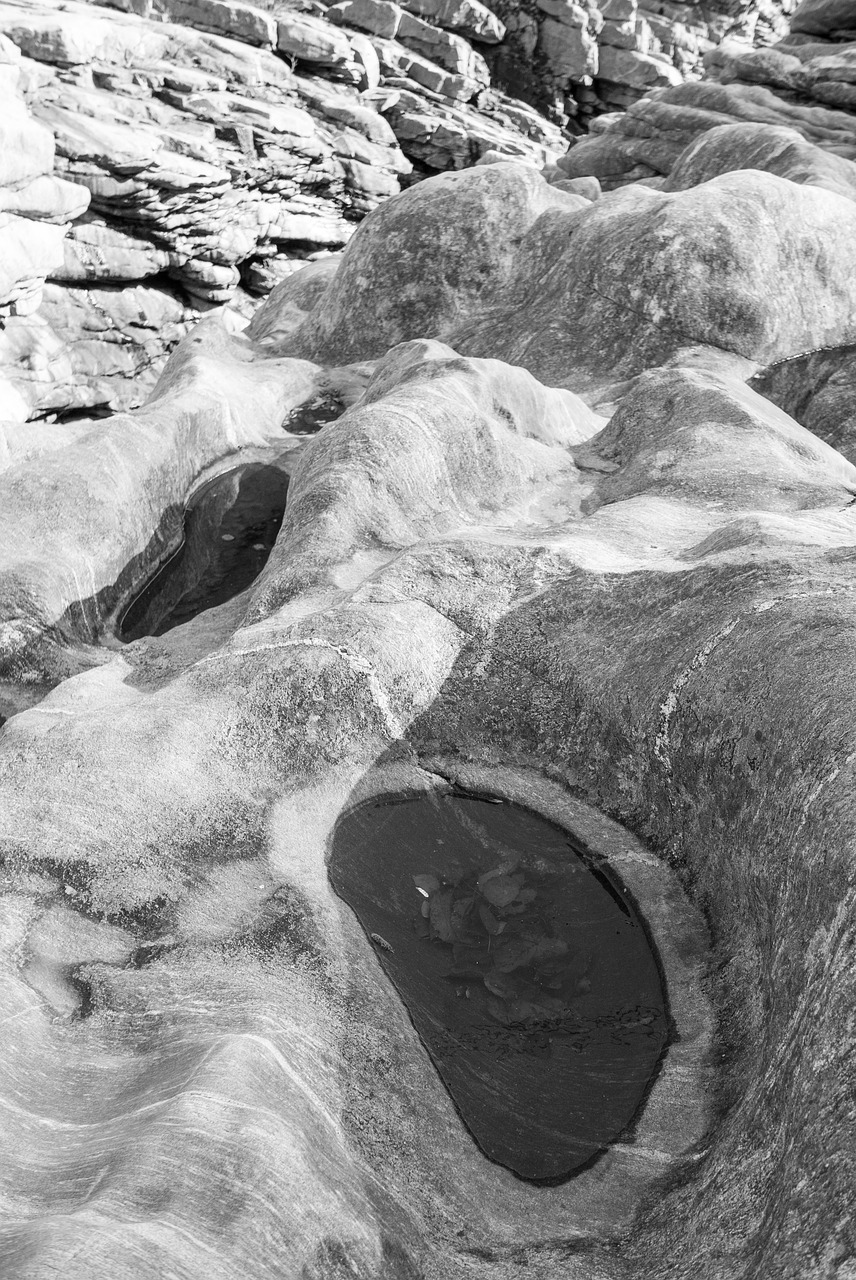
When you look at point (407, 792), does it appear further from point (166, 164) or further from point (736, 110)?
point (166, 164)

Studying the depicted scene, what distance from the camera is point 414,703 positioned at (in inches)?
396

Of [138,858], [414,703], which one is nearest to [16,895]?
[138,858]

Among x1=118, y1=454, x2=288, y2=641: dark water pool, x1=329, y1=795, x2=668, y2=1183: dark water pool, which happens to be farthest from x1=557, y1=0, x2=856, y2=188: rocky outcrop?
x1=329, y1=795, x2=668, y2=1183: dark water pool

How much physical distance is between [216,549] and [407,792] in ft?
28.0

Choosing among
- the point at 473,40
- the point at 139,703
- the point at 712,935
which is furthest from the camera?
the point at 473,40

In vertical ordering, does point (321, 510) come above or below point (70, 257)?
above

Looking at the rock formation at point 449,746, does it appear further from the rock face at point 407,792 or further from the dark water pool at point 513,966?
the dark water pool at point 513,966

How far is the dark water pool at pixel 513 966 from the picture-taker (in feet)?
22.8

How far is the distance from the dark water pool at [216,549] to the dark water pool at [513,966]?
729 centimetres

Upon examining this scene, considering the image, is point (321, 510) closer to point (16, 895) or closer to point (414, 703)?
point (414, 703)

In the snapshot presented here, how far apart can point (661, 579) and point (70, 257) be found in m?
37.9

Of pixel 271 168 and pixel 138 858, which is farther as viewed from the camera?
pixel 271 168

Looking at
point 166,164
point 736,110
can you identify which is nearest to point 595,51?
point 166,164

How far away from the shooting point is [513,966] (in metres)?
7.89
